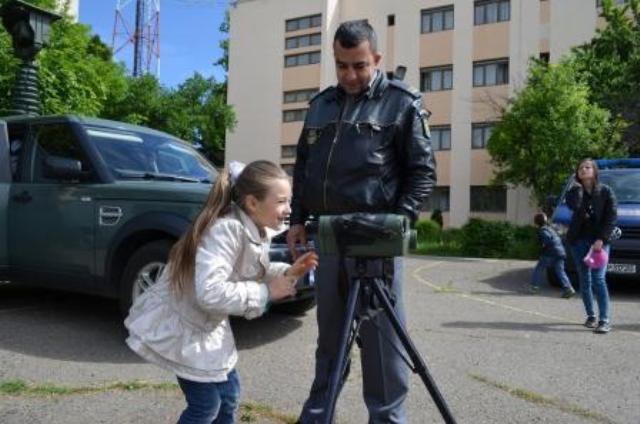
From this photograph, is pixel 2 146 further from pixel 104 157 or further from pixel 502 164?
pixel 502 164

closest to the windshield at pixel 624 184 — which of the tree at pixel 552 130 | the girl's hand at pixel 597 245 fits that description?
the girl's hand at pixel 597 245

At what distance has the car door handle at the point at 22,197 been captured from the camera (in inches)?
237

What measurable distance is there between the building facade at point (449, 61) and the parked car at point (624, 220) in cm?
1791

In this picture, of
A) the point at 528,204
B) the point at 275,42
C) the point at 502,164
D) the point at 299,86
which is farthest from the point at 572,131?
the point at 275,42

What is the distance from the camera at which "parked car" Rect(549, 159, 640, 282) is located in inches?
350

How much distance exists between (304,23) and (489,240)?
2300cm

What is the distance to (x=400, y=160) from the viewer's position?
313 cm

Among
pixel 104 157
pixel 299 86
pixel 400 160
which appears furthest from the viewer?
pixel 299 86

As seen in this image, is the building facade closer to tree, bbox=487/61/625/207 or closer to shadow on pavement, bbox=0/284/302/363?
tree, bbox=487/61/625/207

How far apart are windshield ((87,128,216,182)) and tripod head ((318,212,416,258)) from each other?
3.56m

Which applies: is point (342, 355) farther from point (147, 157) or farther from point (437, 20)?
point (437, 20)

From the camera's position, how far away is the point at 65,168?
5562 millimetres

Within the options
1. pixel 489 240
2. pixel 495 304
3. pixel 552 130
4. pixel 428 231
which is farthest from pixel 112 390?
pixel 428 231

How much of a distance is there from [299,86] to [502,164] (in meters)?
13.8
